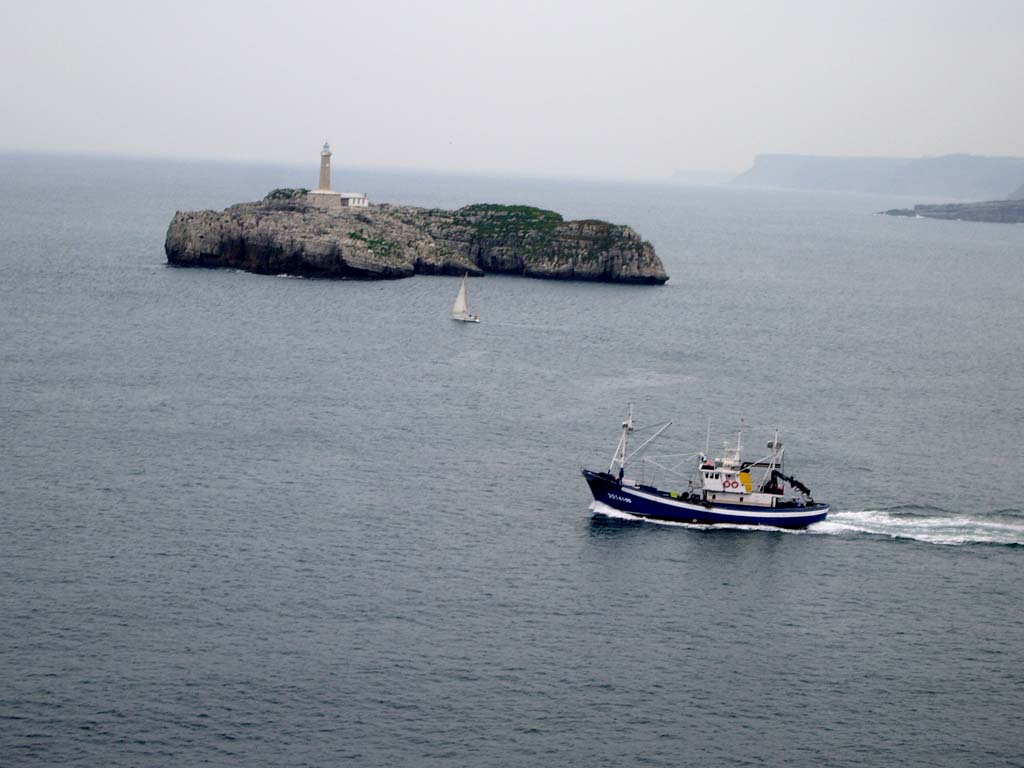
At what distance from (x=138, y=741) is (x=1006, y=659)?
41052mm

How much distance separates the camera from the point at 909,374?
417 feet

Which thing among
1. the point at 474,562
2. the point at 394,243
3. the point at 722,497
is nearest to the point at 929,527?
the point at 722,497

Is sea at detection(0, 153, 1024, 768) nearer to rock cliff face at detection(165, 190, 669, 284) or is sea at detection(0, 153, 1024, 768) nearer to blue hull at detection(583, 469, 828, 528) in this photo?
blue hull at detection(583, 469, 828, 528)

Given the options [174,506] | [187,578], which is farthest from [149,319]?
[187,578]

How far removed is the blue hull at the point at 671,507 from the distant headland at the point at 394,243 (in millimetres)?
96953

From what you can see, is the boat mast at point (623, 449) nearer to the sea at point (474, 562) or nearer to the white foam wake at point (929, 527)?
the sea at point (474, 562)

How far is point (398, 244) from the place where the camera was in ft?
606

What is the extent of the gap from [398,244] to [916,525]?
115 metres

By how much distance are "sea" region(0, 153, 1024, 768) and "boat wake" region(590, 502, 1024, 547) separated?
327 mm

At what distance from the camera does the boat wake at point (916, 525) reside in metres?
79.5

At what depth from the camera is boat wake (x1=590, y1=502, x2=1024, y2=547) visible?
261ft

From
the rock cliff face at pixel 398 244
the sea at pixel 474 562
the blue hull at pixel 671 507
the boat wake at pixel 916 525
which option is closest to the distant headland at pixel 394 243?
the rock cliff face at pixel 398 244

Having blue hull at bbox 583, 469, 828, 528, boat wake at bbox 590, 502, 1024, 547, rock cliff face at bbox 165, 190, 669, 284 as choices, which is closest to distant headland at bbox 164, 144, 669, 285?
rock cliff face at bbox 165, 190, 669, 284

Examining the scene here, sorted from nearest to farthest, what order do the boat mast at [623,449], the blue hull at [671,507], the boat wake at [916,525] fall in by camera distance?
the boat wake at [916,525] < the blue hull at [671,507] < the boat mast at [623,449]
